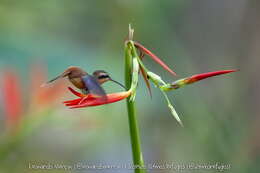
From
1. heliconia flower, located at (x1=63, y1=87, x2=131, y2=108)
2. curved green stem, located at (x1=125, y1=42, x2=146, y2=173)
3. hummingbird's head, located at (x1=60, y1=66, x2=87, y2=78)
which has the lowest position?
curved green stem, located at (x1=125, y1=42, x2=146, y2=173)

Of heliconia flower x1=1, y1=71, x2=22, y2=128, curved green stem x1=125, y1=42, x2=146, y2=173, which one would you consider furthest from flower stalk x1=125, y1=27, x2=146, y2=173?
heliconia flower x1=1, y1=71, x2=22, y2=128

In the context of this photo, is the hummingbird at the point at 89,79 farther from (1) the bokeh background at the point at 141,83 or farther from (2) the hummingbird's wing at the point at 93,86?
(1) the bokeh background at the point at 141,83

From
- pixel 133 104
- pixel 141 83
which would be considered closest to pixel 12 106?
pixel 133 104

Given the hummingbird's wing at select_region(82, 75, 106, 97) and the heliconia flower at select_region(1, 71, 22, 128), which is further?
the heliconia flower at select_region(1, 71, 22, 128)

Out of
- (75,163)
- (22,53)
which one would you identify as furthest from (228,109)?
(22,53)

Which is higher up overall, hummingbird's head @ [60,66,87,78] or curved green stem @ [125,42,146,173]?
hummingbird's head @ [60,66,87,78]

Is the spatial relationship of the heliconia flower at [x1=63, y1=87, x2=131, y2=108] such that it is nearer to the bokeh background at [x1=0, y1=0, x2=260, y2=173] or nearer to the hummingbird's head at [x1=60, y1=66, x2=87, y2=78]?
the hummingbird's head at [x1=60, y1=66, x2=87, y2=78]

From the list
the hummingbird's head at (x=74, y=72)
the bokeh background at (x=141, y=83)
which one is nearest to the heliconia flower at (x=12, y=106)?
the bokeh background at (x=141, y=83)
